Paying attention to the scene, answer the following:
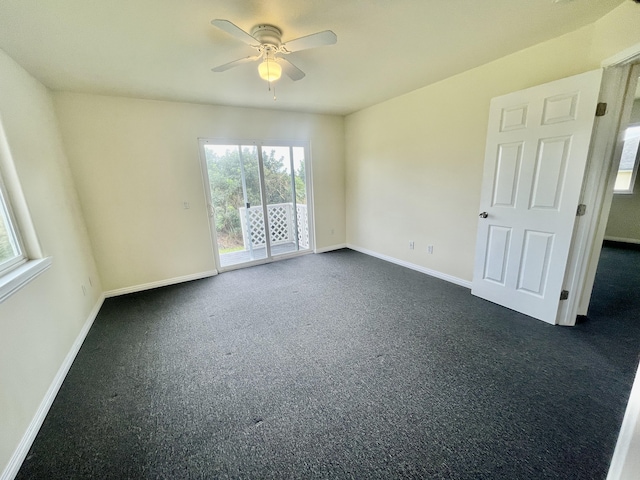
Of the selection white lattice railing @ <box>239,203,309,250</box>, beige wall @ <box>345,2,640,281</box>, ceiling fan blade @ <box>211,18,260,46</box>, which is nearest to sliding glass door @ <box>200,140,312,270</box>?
white lattice railing @ <box>239,203,309,250</box>

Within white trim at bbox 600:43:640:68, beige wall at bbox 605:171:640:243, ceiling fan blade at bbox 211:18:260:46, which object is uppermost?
ceiling fan blade at bbox 211:18:260:46

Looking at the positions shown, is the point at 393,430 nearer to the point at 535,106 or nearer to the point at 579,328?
the point at 579,328

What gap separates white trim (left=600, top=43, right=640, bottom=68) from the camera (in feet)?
5.50

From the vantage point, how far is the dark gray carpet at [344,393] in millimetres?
1275

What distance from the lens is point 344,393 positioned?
1.67 m

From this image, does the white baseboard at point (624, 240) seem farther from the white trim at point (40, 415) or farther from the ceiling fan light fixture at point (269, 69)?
the white trim at point (40, 415)

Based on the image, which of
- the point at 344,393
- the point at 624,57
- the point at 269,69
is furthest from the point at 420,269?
the point at 269,69

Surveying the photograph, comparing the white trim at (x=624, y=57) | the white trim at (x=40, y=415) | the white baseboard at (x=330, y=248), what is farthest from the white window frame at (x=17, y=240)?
the white trim at (x=624, y=57)

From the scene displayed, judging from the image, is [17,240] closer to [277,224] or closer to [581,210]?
[277,224]

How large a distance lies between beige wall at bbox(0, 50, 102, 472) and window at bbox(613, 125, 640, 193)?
770cm

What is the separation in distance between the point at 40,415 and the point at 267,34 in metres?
2.86

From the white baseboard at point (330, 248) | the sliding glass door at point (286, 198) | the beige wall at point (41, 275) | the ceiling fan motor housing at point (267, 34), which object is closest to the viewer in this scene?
the beige wall at point (41, 275)

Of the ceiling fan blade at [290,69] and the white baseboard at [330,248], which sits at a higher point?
the ceiling fan blade at [290,69]

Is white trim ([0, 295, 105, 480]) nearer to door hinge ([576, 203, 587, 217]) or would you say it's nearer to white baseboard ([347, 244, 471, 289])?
white baseboard ([347, 244, 471, 289])
